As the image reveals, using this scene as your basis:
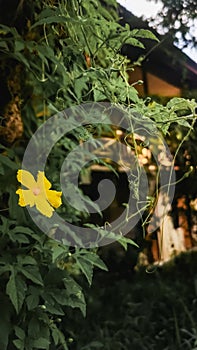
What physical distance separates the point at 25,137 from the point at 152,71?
2.82 meters

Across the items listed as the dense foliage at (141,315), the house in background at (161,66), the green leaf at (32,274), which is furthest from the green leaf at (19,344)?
the dense foliage at (141,315)

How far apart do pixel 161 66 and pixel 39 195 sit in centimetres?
299

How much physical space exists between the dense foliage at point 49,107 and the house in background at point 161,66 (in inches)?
9.4

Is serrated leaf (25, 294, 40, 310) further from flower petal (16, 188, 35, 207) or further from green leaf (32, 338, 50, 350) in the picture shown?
flower petal (16, 188, 35, 207)

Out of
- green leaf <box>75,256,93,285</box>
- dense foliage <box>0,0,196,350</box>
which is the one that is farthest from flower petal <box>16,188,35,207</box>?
green leaf <box>75,256,93,285</box>

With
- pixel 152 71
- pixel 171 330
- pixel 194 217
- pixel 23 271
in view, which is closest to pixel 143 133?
pixel 23 271

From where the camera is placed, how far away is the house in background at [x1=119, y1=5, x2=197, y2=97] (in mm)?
1908

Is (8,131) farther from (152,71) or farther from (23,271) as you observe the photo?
(152,71)

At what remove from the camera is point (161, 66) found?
3588mm

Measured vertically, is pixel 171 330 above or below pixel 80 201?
below

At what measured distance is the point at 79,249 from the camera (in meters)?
1.01

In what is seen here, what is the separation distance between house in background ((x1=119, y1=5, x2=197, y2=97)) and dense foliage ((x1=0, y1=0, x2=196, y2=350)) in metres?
0.24

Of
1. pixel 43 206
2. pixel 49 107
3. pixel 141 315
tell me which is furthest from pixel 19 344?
pixel 141 315

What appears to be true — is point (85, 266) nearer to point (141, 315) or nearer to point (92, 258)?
point (92, 258)
